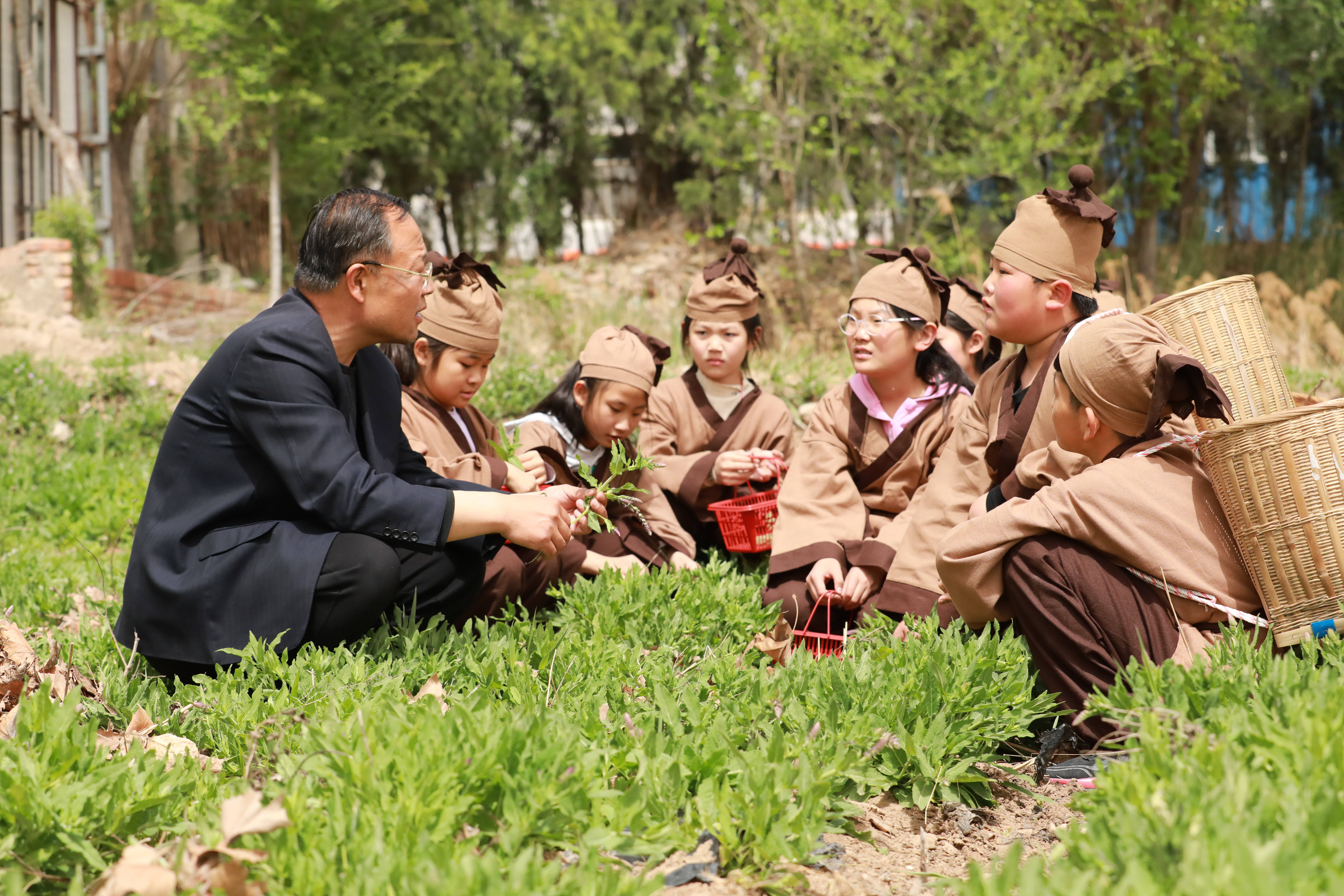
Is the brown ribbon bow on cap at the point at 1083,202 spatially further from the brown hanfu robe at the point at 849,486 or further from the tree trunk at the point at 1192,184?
the tree trunk at the point at 1192,184

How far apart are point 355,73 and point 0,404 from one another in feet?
29.9

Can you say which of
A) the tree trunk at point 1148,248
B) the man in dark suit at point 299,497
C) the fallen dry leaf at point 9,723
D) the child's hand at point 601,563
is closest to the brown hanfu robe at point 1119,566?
the man in dark suit at point 299,497

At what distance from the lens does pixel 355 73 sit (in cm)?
1498

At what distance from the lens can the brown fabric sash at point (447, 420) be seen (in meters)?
4.54

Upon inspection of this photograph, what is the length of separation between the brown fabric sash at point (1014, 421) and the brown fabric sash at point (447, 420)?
204 cm

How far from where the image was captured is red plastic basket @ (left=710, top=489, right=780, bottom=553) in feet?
16.0

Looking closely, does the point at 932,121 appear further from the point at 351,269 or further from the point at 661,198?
the point at 351,269

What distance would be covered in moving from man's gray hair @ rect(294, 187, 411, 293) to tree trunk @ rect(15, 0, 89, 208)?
471 inches

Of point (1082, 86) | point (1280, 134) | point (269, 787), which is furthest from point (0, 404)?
point (1280, 134)

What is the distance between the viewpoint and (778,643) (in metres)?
3.91

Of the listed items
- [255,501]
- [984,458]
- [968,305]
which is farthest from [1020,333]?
[255,501]

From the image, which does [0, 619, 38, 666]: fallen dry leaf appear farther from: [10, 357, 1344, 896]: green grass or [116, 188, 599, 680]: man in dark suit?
[116, 188, 599, 680]: man in dark suit

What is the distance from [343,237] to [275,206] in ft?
39.7

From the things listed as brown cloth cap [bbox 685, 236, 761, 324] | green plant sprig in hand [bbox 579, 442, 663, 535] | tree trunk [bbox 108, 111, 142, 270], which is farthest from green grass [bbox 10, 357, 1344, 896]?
tree trunk [bbox 108, 111, 142, 270]
